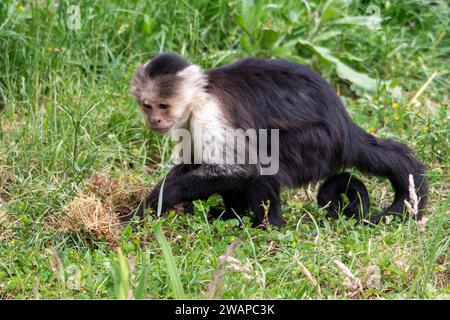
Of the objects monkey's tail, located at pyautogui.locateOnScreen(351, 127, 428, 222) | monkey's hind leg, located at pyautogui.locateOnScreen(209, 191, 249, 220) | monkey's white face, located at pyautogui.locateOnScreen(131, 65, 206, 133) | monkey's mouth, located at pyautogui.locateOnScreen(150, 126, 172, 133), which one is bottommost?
monkey's hind leg, located at pyautogui.locateOnScreen(209, 191, 249, 220)

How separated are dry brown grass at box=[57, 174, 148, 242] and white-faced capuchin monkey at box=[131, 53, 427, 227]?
0.21 metres

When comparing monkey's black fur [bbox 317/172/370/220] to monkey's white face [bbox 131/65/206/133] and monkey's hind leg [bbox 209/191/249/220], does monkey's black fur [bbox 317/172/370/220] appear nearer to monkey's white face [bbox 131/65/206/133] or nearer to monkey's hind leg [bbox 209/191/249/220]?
monkey's hind leg [bbox 209/191/249/220]

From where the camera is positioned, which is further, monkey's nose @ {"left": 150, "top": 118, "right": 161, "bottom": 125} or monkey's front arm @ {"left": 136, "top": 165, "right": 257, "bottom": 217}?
monkey's nose @ {"left": 150, "top": 118, "right": 161, "bottom": 125}

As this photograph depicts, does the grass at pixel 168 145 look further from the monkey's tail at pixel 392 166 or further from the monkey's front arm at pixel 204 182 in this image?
the monkey's tail at pixel 392 166

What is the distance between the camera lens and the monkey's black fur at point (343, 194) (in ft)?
17.6

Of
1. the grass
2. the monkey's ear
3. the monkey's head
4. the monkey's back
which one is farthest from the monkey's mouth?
the grass

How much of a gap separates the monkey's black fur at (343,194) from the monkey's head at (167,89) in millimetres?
1032

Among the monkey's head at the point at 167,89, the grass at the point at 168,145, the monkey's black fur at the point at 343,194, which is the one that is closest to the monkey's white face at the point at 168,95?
the monkey's head at the point at 167,89

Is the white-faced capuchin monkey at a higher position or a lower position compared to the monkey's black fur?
higher

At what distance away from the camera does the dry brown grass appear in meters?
4.77

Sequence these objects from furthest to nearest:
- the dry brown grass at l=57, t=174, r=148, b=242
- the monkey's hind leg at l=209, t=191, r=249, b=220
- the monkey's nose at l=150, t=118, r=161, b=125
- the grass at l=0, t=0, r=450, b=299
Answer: the monkey's hind leg at l=209, t=191, r=249, b=220 → the monkey's nose at l=150, t=118, r=161, b=125 → the dry brown grass at l=57, t=174, r=148, b=242 → the grass at l=0, t=0, r=450, b=299

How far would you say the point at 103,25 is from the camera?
268 inches

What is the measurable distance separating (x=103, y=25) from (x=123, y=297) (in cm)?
388

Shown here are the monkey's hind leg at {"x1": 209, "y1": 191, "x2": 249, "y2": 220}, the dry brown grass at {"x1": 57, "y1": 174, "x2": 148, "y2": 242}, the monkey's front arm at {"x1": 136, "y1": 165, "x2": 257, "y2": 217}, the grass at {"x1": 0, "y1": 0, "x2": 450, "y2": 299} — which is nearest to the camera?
the grass at {"x1": 0, "y1": 0, "x2": 450, "y2": 299}
